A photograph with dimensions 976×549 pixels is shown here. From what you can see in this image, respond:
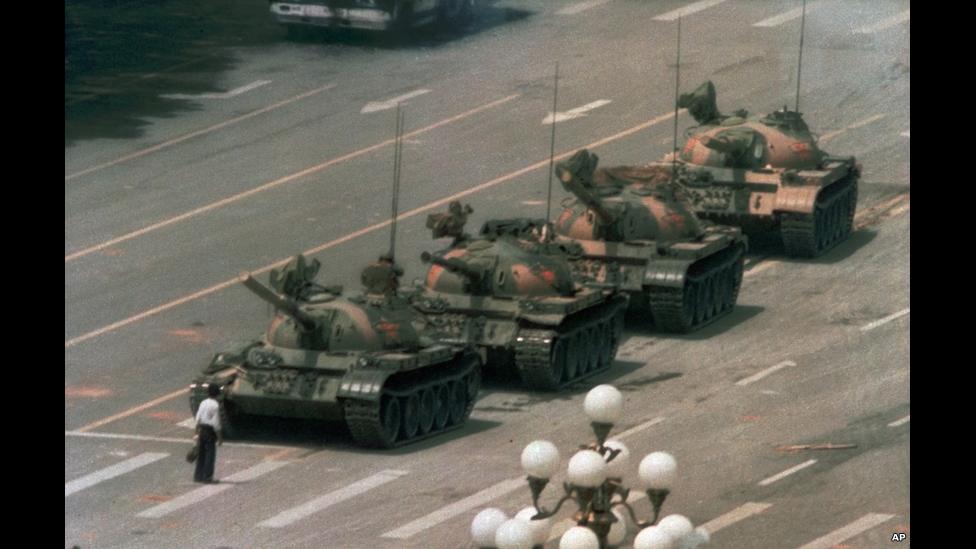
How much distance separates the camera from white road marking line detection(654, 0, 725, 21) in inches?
2891

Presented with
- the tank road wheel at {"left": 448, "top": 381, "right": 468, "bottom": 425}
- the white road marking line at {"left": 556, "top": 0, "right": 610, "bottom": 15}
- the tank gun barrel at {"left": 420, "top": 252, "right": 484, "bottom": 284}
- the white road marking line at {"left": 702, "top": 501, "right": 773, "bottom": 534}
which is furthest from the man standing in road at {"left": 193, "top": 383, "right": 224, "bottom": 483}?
the white road marking line at {"left": 556, "top": 0, "right": 610, "bottom": 15}

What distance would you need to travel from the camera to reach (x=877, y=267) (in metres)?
53.8

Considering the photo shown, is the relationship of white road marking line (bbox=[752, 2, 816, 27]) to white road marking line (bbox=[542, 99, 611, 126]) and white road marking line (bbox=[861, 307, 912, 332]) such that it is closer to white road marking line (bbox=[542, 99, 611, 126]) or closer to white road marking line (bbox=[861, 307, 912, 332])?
white road marking line (bbox=[542, 99, 611, 126])

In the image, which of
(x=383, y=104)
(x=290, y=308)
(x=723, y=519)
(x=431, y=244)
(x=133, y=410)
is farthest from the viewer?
(x=383, y=104)

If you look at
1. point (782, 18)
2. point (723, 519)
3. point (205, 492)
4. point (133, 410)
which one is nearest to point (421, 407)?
point (205, 492)

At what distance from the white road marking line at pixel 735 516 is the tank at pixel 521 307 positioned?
715 centimetres

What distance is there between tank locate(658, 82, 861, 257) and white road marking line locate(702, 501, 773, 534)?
16.7 m

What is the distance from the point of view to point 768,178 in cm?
5478

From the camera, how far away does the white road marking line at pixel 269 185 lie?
55500mm

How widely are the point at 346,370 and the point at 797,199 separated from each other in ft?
52.6

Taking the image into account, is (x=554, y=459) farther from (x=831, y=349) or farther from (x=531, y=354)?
(x=831, y=349)

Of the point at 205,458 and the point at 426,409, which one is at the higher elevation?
the point at 426,409

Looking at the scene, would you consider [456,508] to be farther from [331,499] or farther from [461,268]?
[461,268]

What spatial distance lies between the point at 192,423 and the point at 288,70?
89.7ft
